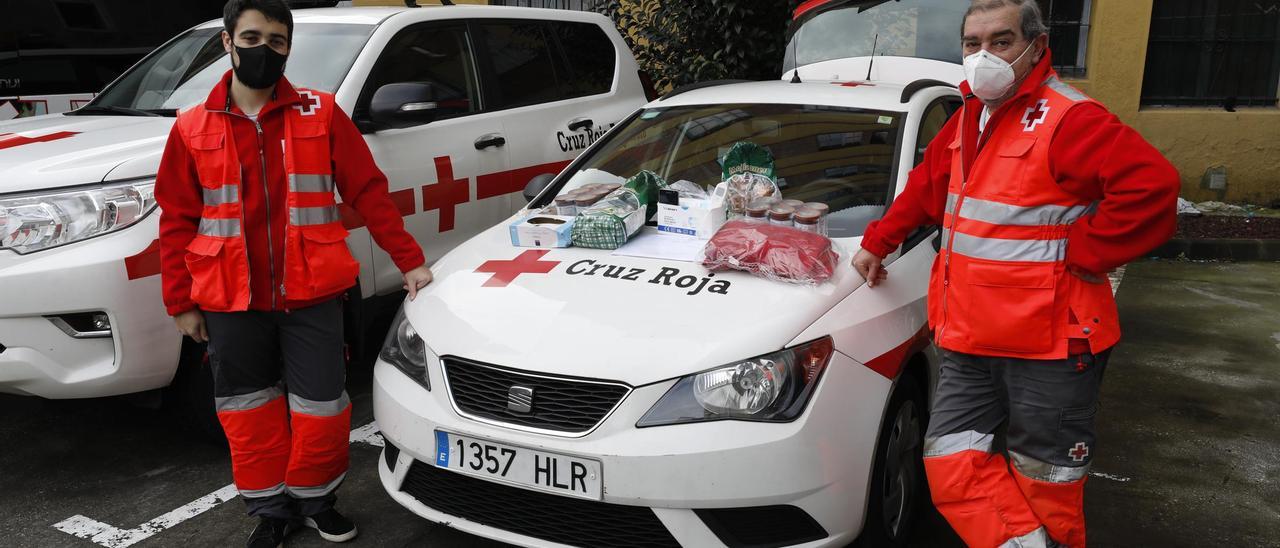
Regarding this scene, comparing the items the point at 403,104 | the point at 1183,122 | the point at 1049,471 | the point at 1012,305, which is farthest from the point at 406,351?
the point at 1183,122

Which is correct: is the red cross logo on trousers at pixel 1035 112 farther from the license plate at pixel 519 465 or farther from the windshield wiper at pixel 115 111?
the windshield wiper at pixel 115 111

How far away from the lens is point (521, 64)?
5355 millimetres

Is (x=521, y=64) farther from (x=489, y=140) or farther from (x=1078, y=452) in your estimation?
(x=1078, y=452)

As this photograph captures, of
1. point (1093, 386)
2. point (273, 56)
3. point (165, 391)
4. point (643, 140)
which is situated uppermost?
point (273, 56)

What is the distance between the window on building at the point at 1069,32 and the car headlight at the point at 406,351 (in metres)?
7.54

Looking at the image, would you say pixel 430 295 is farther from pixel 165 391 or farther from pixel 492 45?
pixel 492 45

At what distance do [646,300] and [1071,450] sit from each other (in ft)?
3.90

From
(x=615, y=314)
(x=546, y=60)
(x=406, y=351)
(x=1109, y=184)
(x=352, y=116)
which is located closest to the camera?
(x=1109, y=184)

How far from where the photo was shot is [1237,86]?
354 inches

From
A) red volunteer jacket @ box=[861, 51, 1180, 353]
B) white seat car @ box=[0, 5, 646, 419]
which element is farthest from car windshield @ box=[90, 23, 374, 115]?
red volunteer jacket @ box=[861, 51, 1180, 353]

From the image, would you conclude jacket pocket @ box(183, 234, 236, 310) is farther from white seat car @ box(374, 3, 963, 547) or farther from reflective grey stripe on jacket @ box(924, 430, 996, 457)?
reflective grey stripe on jacket @ box(924, 430, 996, 457)

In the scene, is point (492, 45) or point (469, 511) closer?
point (469, 511)

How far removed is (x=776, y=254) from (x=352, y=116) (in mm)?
2146

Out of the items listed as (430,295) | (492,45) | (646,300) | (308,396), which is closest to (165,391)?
(308,396)
